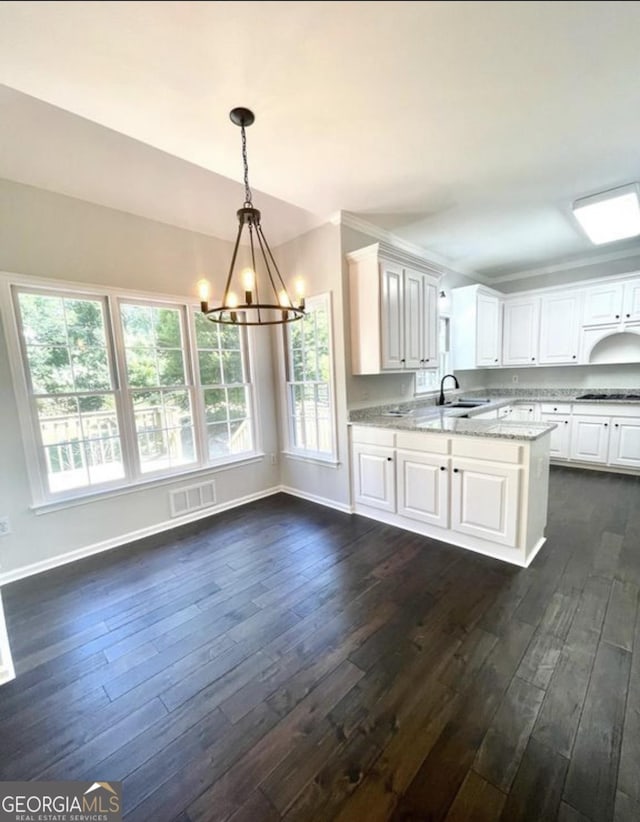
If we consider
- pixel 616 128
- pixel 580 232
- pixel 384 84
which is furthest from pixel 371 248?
pixel 580 232

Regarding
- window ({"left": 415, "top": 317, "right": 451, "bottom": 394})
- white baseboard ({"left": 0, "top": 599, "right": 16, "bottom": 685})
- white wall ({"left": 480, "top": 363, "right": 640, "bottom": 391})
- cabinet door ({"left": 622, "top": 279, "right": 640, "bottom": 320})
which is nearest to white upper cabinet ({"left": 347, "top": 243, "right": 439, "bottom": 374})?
window ({"left": 415, "top": 317, "right": 451, "bottom": 394})

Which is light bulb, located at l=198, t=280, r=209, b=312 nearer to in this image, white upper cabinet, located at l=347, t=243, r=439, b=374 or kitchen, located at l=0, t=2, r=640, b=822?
kitchen, located at l=0, t=2, r=640, b=822

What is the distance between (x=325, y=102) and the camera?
5.99ft

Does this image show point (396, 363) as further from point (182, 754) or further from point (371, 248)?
point (182, 754)

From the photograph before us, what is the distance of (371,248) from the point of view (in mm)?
3174

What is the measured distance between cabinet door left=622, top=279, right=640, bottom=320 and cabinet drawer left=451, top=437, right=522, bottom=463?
3.52 metres

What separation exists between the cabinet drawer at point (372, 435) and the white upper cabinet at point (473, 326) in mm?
2462

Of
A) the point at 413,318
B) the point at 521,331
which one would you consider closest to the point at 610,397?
the point at 521,331

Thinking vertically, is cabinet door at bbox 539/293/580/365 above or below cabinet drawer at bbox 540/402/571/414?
above

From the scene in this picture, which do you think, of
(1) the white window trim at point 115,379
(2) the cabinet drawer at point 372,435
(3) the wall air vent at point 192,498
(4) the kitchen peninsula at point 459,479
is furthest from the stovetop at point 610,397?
(3) the wall air vent at point 192,498

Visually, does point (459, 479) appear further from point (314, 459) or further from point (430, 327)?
point (430, 327)

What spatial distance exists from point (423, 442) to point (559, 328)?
140 inches

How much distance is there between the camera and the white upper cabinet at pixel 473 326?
192 inches

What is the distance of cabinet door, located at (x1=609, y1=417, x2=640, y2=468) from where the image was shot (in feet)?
13.8
